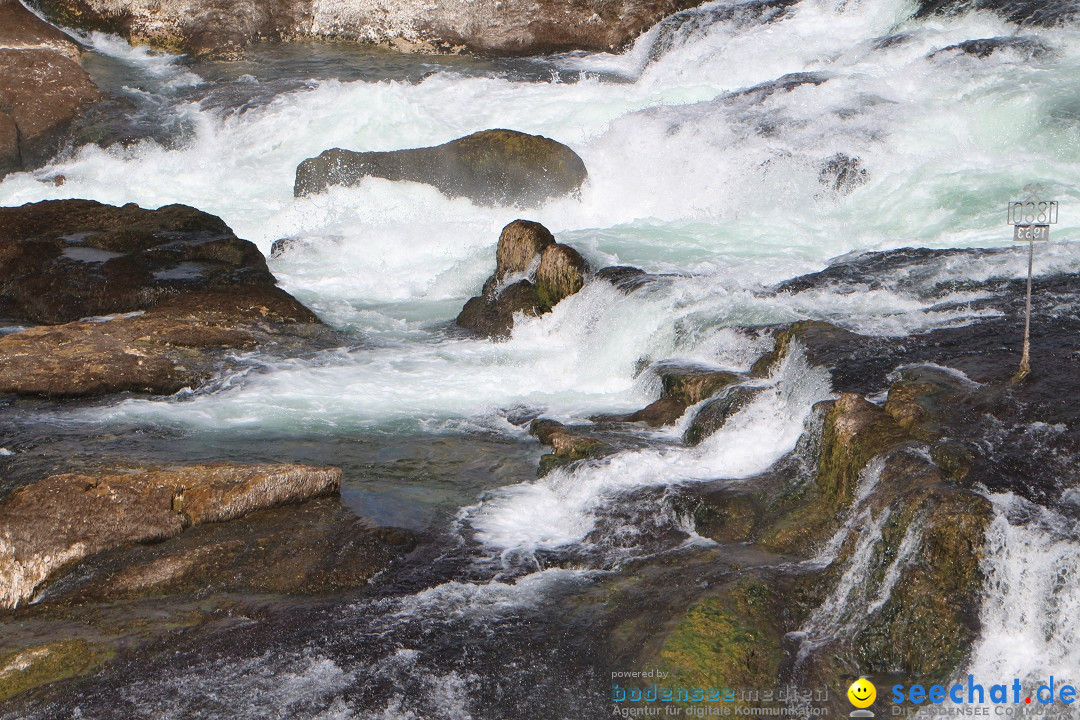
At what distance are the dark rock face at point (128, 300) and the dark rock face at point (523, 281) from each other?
161cm

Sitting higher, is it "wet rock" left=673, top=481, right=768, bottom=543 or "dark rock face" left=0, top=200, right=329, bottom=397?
"dark rock face" left=0, top=200, right=329, bottom=397

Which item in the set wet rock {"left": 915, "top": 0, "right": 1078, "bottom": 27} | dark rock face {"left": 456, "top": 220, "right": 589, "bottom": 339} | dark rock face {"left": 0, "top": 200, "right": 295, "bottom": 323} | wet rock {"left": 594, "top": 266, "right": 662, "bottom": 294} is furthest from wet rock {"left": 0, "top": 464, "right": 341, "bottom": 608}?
wet rock {"left": 915, "top": 0, "right": 1078, "bottom": 27}

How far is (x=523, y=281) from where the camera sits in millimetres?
10305

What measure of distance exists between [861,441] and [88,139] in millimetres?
14257

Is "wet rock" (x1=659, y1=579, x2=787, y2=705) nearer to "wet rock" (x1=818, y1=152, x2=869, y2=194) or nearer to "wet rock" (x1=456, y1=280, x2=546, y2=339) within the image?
"wet rock" (x1=456, y1=280, x2=546, y2=339)

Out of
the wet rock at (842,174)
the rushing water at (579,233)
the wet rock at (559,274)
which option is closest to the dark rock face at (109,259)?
the rushing water at (579,233)

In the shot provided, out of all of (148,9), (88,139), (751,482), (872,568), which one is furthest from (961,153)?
(148,9)

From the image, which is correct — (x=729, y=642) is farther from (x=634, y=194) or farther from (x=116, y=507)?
(x=634, y=194)

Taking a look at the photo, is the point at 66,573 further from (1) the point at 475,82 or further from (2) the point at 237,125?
(1) the point at 475,82

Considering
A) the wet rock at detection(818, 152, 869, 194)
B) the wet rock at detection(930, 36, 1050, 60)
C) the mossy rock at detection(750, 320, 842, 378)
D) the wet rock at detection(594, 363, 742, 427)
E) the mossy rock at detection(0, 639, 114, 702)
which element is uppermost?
the wet rock at detection(930, 36, 1050, 60)

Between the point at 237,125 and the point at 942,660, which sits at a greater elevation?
the point at 237,125

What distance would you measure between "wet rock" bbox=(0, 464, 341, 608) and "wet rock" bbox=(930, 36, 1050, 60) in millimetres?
11413

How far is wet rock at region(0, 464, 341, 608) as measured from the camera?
17.1 ft

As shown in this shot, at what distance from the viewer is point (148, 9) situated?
2006cm
